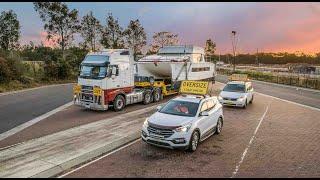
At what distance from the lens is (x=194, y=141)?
12.9 metres

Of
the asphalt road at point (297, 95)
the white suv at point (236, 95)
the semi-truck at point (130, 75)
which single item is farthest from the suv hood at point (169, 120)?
the asphalt road at point (297, 95)

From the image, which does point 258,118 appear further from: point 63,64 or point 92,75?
point 63,64

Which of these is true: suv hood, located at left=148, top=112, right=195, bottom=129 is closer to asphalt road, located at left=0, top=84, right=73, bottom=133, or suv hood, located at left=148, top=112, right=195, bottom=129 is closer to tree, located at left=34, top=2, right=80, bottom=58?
asphalt road, located at left=0, top=84, right=73, bottom=133

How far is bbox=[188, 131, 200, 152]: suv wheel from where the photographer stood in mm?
12698

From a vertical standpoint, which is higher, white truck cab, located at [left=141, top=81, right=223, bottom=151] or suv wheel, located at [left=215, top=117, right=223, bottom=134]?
white truck cab, located at [left=141, top=81, right=223, bottom=151]

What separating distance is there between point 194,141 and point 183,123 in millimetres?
853

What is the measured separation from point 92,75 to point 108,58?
1.40 metres

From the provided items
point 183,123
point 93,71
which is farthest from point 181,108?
point 93,71

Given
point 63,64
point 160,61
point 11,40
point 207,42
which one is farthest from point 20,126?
point 207,42

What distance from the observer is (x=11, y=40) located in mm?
56750

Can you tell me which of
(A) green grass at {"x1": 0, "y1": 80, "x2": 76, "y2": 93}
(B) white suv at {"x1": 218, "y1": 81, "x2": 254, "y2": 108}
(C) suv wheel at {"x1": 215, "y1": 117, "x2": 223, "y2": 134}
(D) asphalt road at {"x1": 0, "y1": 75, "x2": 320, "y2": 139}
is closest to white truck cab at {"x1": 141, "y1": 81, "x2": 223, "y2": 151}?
(C) suv wheel at {"x1": 215, "y1": 117, "x2": 223, "y2": 134}

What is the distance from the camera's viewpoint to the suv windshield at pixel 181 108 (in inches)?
544

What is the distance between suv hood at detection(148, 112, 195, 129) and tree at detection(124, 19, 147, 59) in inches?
1954

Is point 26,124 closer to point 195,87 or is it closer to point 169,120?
point 169,120
